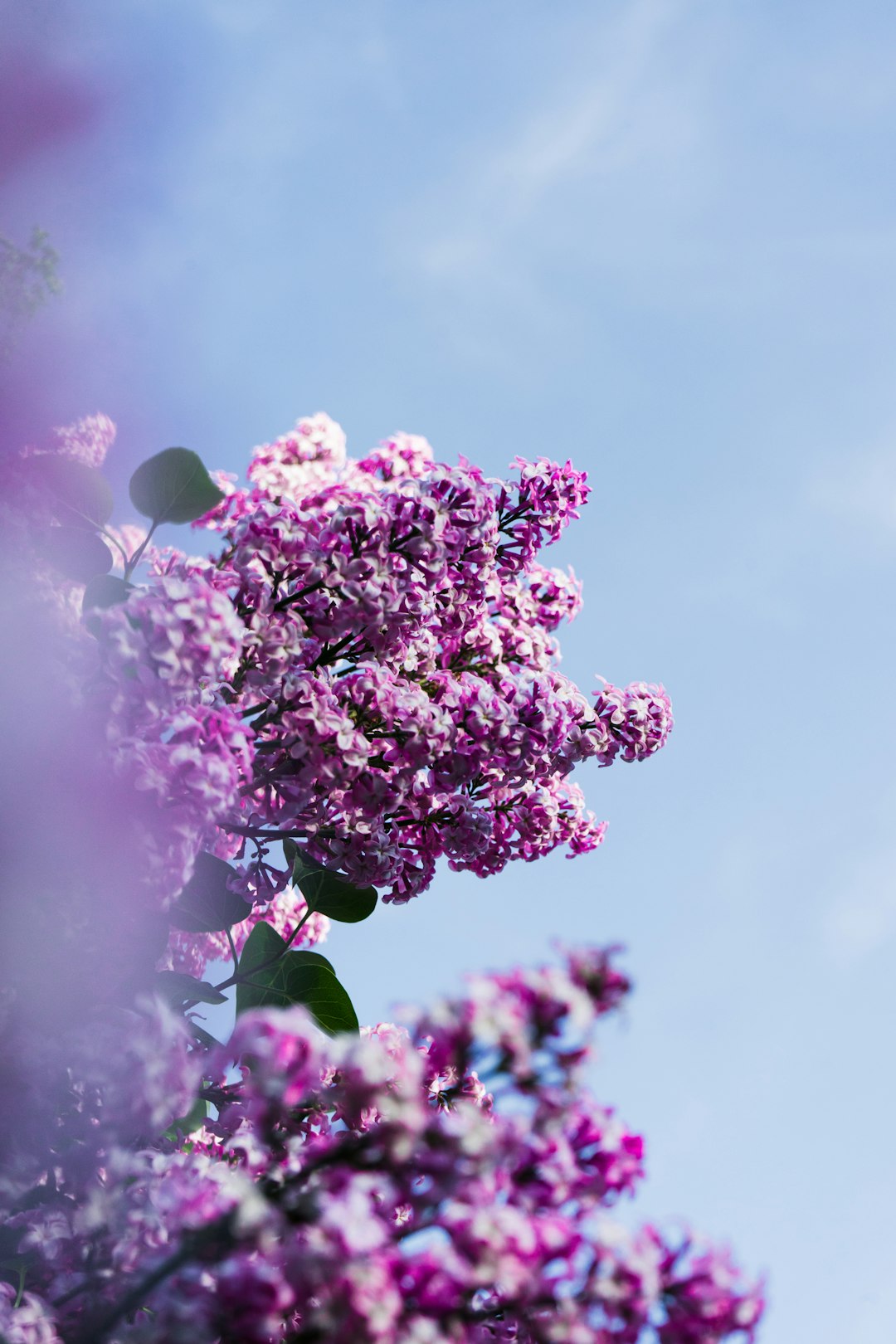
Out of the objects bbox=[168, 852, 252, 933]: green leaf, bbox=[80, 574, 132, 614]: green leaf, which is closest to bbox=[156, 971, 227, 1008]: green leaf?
bbox=[168, 852, 252, 933]: green leaf

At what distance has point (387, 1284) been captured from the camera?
4.46 feet

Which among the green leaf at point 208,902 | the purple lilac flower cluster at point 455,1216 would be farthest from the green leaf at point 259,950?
the purple lilac flower cluster at point 455,1216

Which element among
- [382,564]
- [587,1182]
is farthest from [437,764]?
[587,1182]

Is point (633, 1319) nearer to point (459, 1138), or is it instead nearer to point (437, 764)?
point (459, 1138)

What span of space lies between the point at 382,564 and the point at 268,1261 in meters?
1.81

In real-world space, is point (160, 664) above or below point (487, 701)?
below

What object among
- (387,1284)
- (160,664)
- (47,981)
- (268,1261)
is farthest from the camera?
(47,981)

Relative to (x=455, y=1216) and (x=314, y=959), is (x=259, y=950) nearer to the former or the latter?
(x=314, y=959)

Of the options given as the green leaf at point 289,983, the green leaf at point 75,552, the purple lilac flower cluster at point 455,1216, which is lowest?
the purple lilac flower cluster at point 455,1216

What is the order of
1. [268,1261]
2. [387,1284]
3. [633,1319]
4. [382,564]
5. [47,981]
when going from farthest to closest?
[382,564] < [47,981] < [268,1261] < [633,1319] < [387,1284]

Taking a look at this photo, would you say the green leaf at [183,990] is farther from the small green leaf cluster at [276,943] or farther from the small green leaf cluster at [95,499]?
the small green leaf cluster at [95,499]

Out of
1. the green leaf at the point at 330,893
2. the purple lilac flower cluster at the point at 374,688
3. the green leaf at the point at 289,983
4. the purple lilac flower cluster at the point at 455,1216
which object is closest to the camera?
the purple lilac flower cluster at the point at 455,1216

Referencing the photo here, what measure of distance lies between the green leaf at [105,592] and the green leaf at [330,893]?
Result: 103cm

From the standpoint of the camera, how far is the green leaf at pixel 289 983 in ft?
11.3
